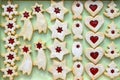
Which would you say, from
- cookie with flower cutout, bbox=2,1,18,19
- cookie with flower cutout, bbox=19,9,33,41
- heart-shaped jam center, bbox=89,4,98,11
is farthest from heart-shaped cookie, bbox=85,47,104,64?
cookie with flower cutout, bbox=2,1,18,19

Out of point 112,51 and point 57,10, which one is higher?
point 57,10

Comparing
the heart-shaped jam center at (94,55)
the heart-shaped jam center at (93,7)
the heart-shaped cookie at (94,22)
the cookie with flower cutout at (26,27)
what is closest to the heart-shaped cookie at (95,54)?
the heart-shaped jam center at (94,55)

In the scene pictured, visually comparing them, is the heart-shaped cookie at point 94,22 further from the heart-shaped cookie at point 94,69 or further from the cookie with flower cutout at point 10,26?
the cookie with flower cutout at point 10,26

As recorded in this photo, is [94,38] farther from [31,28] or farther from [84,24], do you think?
[31,28]

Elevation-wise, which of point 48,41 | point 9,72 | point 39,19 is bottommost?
point 9,72

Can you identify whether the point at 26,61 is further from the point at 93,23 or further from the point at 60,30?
the point at 93,23

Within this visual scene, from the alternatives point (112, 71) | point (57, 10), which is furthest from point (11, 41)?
point (112, 71)
